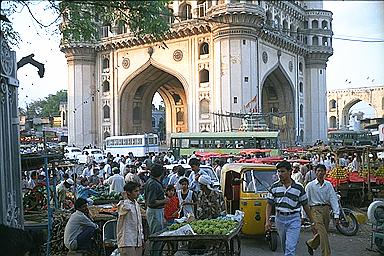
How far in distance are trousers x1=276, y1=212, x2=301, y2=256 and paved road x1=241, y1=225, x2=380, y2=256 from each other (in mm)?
2511

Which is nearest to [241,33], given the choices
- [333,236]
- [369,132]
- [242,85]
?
[242,85]

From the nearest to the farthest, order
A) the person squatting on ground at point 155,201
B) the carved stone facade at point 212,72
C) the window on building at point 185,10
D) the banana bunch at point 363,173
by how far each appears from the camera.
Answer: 1. the person squatting on ground at point 155,201
2. the banana bunch at point 363,173
3. the carved stone facade at point 212,72
4. the window on building at point 185,10

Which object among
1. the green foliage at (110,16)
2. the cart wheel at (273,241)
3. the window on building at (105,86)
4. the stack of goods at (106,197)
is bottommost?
the cart wheel at (273,241)

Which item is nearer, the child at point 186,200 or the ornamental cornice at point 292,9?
the child at point 186,200

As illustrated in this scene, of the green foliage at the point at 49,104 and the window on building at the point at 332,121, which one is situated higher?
the green foliage at the point at 49,104

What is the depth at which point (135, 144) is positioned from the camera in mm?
34219

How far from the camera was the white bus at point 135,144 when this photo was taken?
33.6 metres

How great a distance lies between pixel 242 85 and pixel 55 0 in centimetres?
2746

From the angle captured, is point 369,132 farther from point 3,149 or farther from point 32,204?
point 3,149

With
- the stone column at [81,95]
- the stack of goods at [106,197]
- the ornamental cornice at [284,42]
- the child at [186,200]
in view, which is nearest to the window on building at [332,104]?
the ornamental cornice at [284,42]

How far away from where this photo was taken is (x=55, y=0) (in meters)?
4.49

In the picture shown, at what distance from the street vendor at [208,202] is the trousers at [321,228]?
135cm

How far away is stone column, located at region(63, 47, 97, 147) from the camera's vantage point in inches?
1524

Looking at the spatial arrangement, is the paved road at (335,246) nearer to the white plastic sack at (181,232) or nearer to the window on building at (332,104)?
the white plastic sack at (181,232)
